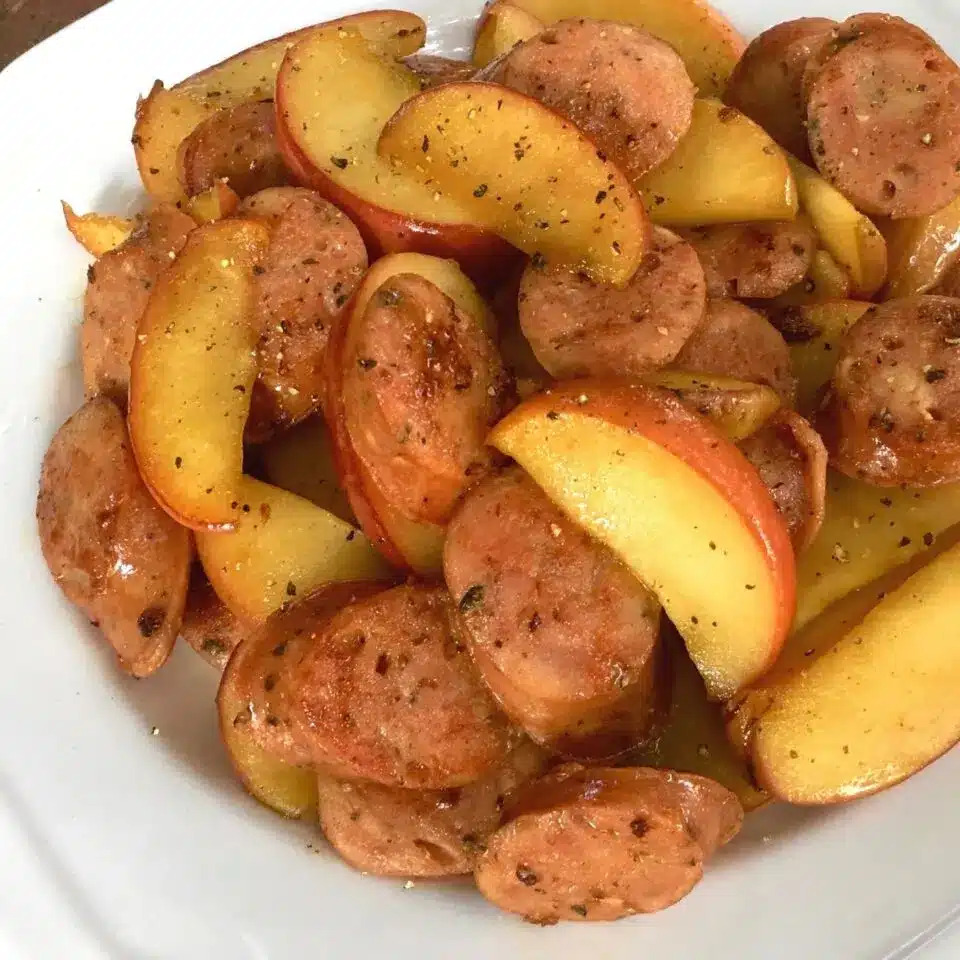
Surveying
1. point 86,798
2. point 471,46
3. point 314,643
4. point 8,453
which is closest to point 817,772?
point 314,643

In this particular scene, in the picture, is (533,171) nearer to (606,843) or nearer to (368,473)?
(368,473)

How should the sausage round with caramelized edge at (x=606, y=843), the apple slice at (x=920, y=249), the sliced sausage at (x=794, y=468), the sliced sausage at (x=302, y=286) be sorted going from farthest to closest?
the apple slice at (x=920, y=249), the sliced sausage at (x=302, y=286), the sliced sausage at (x=794, y=468), the sausage round with caramelized edge at (x=606, y=843)

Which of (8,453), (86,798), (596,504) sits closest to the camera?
(596,504)

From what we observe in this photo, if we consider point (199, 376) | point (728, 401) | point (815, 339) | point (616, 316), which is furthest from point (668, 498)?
point (199, 376)

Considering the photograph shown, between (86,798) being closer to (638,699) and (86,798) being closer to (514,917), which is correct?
(514,917)

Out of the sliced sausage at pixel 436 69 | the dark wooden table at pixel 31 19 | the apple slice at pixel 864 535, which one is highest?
the dark wooden table at pixel 31 19

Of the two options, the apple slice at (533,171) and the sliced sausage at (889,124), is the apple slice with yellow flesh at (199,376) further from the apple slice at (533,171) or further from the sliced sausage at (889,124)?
the sliced sausage at (889,124)

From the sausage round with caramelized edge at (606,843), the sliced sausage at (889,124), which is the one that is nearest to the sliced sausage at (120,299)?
the sausage round with caramelized edge at (606,843)
